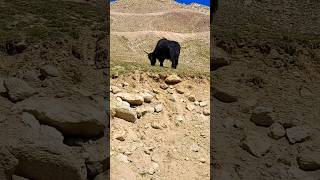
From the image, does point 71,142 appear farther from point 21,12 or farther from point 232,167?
point 21,12

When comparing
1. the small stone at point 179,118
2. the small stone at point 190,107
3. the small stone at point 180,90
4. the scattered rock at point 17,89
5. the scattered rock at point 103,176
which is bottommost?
the scattered rock at point 103,176

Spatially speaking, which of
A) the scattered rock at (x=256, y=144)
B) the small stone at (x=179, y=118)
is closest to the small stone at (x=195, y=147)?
the small stone at (x=179, y=118)

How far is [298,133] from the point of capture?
838cm

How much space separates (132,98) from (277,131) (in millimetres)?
2143

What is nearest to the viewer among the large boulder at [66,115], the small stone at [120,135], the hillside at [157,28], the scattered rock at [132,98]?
the large boulder at [66,115]

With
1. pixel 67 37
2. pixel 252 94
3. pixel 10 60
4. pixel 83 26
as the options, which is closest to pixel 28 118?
pixel 10 60

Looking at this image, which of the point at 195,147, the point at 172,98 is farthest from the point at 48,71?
the point at 195,147

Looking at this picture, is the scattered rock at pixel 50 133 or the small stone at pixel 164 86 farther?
the small stone at pixel 164 86

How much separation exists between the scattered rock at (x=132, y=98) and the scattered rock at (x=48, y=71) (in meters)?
1.06

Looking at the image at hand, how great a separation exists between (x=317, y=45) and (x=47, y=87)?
5.36 metres

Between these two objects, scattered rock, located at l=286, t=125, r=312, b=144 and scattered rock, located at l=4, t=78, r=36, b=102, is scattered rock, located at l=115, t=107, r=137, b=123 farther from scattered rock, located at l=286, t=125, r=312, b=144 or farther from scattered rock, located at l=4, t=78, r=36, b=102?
scattered rock, located at l=286, t=125, r=312, b=144

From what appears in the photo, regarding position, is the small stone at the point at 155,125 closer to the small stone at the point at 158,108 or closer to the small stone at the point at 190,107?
the small stone at the point at 158,108

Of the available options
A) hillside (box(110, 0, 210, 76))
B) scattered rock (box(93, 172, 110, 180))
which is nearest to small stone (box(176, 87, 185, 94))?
scattered rock (box(93, 172, 110, 180))

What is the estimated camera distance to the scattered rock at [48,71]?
7.62 meters
